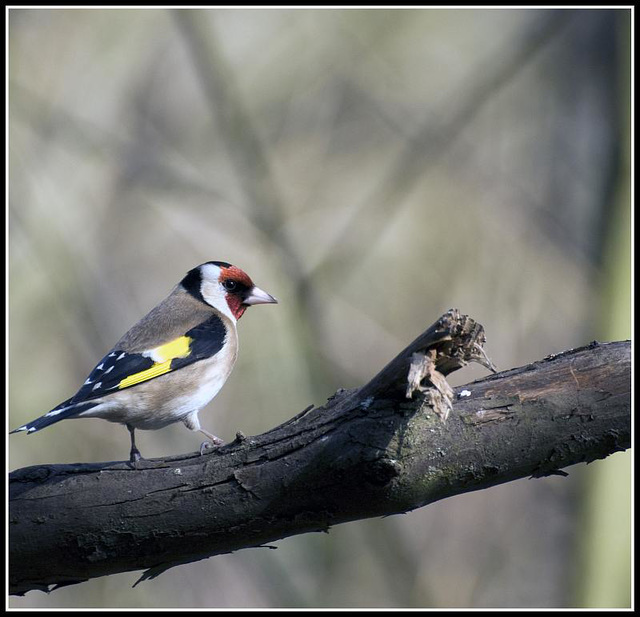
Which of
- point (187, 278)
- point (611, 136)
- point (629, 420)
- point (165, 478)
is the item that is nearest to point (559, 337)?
point (611, 136)

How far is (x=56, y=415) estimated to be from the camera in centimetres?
351

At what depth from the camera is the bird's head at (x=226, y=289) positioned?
4.87m

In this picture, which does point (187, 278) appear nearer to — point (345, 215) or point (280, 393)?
point (280, 393)

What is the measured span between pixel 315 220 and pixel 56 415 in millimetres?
5433

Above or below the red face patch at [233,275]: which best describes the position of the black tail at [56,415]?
below

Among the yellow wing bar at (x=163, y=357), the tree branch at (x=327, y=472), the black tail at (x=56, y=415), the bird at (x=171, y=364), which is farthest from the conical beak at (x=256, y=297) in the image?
the tree branch at (x=327, y=472)

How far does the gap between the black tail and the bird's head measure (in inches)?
50.9

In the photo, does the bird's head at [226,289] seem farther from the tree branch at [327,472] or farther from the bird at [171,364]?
the tree branch at [327,472]

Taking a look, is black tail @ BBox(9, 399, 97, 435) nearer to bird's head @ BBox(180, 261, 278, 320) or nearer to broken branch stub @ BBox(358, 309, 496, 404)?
bird's head @ BBox(180, 261, 278, 320)

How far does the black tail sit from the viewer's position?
331 centimetres

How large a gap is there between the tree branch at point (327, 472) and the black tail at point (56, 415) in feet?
0.72

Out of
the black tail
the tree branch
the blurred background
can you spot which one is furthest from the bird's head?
the blurred background

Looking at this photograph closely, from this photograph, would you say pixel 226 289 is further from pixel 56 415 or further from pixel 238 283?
pixel 56 415

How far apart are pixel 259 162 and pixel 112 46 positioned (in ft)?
9.12
